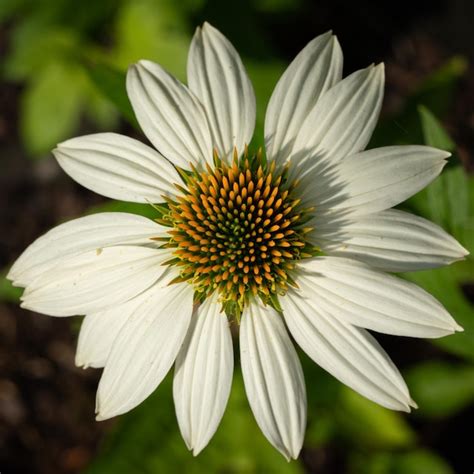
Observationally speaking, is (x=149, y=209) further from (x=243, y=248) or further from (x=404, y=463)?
(x=404, y=463)

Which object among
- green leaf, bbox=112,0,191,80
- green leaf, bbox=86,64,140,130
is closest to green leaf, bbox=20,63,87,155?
green leaf, bbox=112,0,191,80

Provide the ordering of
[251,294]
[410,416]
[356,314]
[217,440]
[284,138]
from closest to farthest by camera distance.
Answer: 1. [356,314]
2. [284,138]
3. [251,294]
4. [217,440]
5. [410,416]

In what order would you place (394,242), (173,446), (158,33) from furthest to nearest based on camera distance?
1. (158,33)
2. (173,446)
3. (394,242)

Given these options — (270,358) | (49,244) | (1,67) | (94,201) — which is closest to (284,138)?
(270,358)

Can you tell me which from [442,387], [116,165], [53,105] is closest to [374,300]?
[116,165]

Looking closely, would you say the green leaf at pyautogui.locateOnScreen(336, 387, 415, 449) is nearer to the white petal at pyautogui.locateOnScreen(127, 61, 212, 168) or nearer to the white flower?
the white flower

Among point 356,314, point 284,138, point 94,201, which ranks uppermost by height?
point 284,138

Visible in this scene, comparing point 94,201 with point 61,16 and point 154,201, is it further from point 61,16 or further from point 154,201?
point 154,201

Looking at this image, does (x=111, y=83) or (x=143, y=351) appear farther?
(x=111, y=83)
